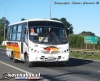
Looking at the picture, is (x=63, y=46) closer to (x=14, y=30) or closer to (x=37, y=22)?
(x=37, y=22)

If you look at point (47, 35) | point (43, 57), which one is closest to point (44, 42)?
point (47, 35)

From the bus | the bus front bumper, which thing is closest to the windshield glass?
the bus

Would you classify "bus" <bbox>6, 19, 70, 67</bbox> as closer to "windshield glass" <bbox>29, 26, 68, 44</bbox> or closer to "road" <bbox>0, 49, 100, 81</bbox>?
"windshield glass" <bbox>29, 26, 68, 44</bbox>

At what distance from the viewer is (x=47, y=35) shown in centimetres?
1812

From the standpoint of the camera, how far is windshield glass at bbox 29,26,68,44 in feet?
58.7

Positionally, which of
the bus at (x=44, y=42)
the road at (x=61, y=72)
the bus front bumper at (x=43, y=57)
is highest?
the bus at (x=44, y=42)

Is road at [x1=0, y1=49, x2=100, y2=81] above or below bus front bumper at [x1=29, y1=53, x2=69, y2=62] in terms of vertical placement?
below

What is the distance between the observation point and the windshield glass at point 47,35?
1791 cm

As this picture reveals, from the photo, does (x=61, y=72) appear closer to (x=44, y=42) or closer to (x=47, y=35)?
(x=44, y=42)

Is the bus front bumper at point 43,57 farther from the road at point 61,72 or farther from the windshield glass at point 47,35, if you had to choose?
the windshield glass at point 47,35

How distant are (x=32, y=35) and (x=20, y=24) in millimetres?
2672

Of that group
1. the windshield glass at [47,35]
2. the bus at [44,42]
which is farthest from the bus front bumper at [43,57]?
the windshield glass at [47,35]

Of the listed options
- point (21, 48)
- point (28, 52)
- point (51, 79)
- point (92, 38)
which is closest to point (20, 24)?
point (21, 48)

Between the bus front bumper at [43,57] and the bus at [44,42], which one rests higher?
the bus at [44,42]
